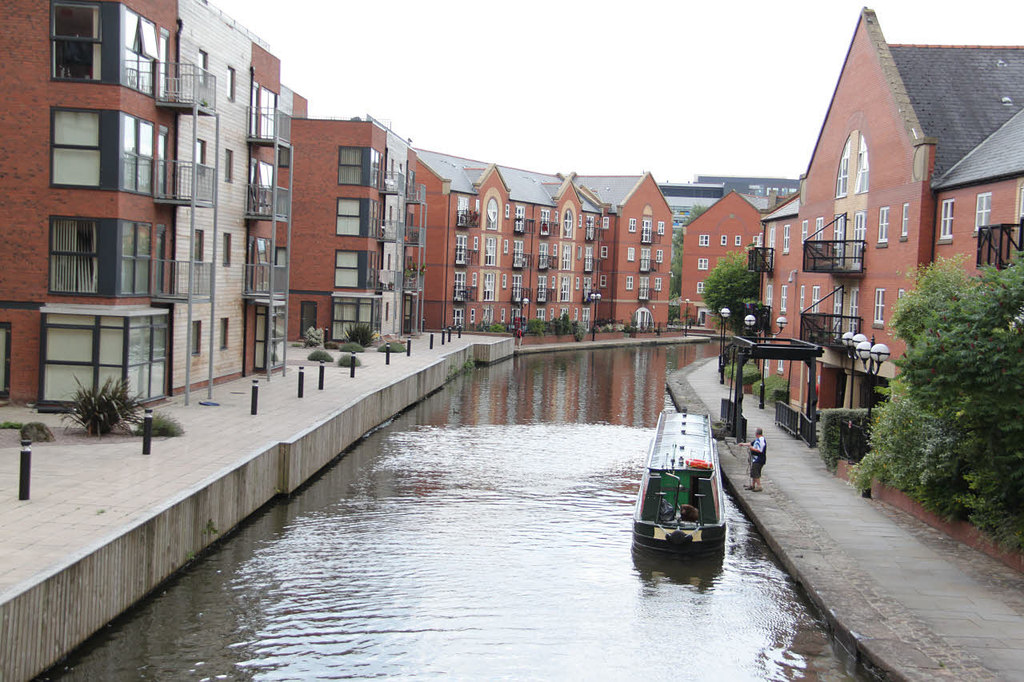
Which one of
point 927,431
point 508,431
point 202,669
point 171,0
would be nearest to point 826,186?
point 508,431

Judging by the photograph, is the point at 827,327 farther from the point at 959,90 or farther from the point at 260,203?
the point at 260,203

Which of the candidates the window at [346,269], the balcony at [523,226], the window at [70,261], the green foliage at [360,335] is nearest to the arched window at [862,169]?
the window at [70,261]

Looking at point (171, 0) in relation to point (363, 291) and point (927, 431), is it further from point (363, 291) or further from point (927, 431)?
point (363, 291)

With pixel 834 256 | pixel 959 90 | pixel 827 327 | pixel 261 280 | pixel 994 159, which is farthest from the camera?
pixel 261 280

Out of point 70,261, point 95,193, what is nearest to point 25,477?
point 70,261

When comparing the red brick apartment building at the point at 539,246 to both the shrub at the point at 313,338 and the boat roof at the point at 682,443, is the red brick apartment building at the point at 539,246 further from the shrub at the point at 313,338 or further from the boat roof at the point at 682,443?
the boat roof at the point at 682,443

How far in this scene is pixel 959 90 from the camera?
95.6 ft

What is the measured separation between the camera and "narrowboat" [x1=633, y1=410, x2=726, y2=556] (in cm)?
1723

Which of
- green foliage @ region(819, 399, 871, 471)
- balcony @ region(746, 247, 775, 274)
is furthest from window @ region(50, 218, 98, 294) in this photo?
balcony @ region(746, 247, 775, 274)

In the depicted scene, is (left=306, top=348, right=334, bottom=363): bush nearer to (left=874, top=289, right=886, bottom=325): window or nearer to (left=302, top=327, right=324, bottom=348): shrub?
(left=302, top=327, right=324, bottom=348): shrub

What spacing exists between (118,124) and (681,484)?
48.8 feet

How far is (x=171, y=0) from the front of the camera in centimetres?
2538

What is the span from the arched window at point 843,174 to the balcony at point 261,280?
18736mm

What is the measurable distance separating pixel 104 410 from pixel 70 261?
15.4 ft
